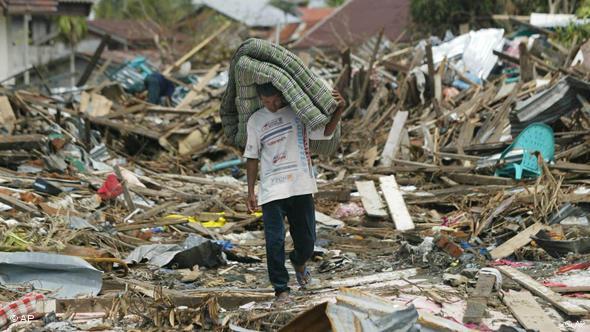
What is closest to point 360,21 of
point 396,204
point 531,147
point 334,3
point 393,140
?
point 334,3

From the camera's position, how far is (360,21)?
3841 cm

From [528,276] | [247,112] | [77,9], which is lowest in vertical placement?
[528,276]

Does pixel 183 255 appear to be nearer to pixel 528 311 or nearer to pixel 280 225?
pixel 280 225

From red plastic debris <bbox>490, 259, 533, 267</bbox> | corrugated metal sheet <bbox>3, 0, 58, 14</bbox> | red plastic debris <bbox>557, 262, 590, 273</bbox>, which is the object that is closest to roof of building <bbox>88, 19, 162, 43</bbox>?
corrugated metal sheet <bbox>3, 0, 58, 14</bbox>

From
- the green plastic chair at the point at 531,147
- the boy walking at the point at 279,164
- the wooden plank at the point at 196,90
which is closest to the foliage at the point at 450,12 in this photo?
the wooden plank at the point at 196,90

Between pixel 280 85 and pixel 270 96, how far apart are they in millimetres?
116

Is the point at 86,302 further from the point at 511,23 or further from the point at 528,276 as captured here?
the point at 511,23

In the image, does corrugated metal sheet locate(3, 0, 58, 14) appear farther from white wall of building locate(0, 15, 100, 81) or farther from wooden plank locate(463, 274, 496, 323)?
wooden plank locate(463, 274, 496, 323)

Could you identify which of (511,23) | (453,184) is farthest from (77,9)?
(453,184)

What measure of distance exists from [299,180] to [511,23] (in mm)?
14983

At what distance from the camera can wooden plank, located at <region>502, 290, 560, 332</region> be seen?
16.1 feet

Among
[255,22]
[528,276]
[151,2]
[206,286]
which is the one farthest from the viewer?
[151,2]

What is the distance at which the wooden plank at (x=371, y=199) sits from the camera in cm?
946

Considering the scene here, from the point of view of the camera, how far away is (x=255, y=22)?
128ft
